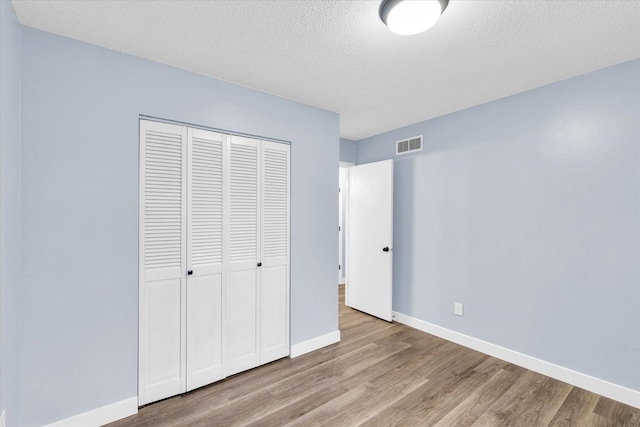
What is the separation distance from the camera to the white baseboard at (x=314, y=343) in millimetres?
2889

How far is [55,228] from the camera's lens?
1801 mm

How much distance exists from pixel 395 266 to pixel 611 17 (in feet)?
9.92

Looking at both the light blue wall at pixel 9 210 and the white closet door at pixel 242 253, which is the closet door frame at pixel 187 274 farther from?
the light blue wall at pixel 9 210

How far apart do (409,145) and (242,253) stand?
2.58 meters

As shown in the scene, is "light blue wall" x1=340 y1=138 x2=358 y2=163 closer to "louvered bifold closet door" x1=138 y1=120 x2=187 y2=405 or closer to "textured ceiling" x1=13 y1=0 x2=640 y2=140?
"textured ceiling" x1=13 y1=0 x2=640 y2=140

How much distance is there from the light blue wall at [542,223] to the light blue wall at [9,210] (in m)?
3.63

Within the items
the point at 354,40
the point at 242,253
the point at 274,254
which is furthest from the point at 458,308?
the point at 354,40

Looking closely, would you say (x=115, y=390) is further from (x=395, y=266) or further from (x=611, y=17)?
(x=611, y=17)

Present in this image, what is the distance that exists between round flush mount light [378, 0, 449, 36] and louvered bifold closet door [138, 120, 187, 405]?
170 cm

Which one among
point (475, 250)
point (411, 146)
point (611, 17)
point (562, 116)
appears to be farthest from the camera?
point (411, 146)

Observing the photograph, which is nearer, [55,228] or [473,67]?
[55,228]

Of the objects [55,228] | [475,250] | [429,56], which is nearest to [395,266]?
[475,250]

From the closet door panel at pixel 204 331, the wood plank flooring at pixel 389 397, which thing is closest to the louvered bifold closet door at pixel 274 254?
the wood plank flooring at pixel 389 397

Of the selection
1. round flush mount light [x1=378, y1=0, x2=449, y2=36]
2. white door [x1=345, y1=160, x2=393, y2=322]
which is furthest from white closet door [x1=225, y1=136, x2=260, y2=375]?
white door [x1=345, y1=160, x2=393, y2=322]
